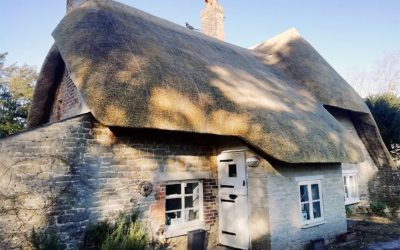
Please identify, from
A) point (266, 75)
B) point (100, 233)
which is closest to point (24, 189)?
point (100, 233)

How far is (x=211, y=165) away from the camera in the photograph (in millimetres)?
7387

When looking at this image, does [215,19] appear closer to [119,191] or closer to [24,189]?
[119,191]

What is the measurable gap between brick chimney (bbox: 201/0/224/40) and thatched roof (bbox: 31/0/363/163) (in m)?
7.29

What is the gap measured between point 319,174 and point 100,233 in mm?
5531

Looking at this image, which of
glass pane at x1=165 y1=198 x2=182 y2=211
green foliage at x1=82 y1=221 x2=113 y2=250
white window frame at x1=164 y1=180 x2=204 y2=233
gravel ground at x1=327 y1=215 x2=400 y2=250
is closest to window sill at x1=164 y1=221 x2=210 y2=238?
white window frame at x1=164 y1=180 x2=204 y2=233

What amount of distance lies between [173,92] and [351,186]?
932 cm

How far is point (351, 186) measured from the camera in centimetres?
1184

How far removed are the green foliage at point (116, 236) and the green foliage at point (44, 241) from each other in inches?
22.9

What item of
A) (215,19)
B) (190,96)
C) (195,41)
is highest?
(215,19)

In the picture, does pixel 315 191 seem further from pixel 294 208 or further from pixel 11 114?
pixel 11 114

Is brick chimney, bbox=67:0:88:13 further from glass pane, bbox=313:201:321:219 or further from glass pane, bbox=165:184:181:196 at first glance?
glass pane, bbox=313:201:321:219

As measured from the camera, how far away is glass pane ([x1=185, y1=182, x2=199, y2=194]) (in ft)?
23.0

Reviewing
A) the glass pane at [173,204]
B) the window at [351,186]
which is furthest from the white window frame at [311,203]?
the window at [351,186]

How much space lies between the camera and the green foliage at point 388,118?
14250mm
